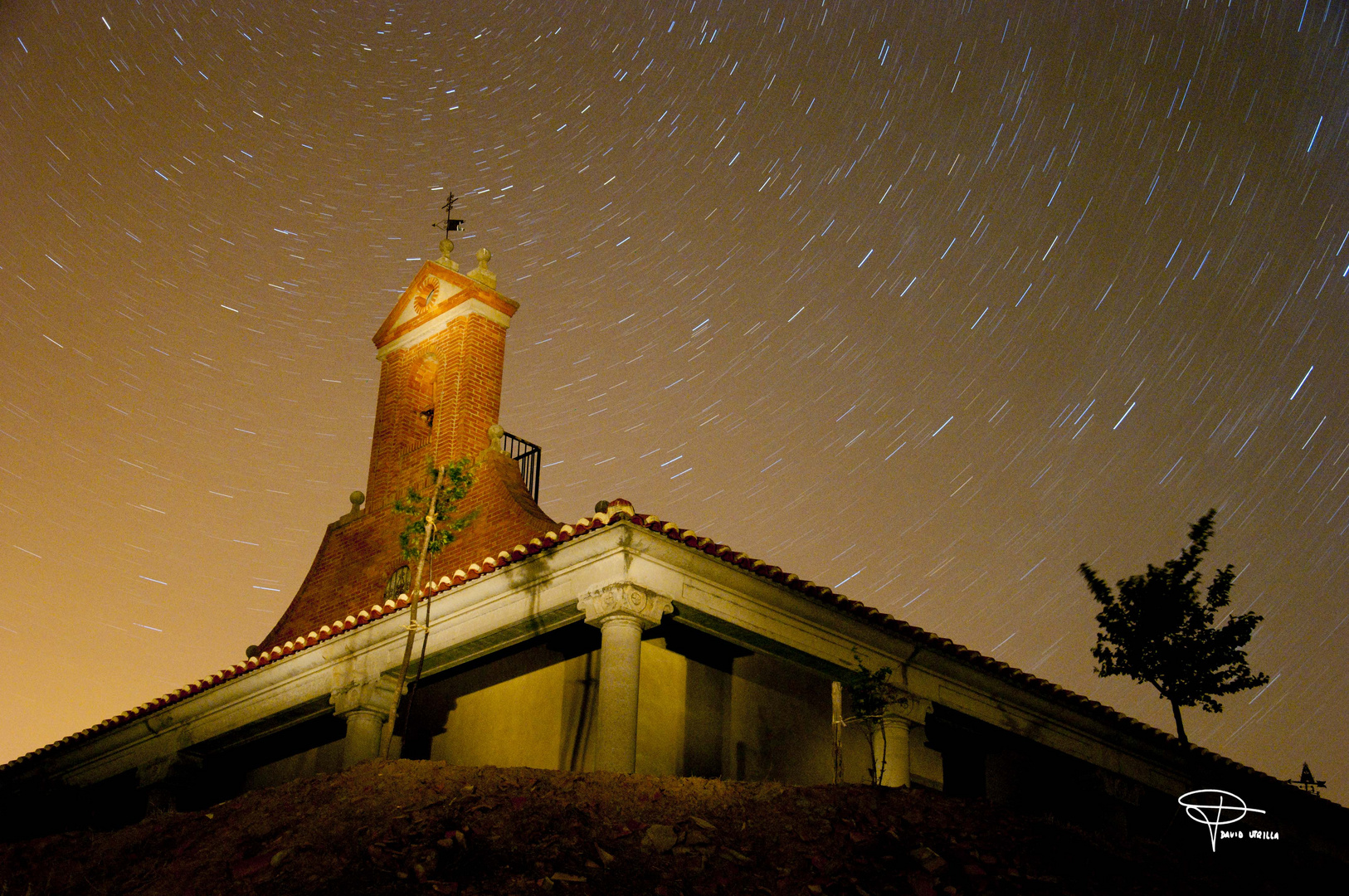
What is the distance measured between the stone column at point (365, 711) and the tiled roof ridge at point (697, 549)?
1.03 metres

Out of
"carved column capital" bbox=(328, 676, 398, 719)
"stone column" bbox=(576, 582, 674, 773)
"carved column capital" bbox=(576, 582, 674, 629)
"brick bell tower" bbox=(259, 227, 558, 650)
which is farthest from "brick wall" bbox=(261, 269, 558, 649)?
"stone column" bbox=(576, 582, 674, 773)

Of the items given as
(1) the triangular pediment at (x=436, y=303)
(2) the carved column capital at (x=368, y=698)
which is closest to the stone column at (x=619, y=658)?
(2) the carved column capital at (x=368, y=698)

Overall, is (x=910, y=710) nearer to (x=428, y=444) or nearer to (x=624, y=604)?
(x=624, y=604)

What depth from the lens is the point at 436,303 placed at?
90.8 ft

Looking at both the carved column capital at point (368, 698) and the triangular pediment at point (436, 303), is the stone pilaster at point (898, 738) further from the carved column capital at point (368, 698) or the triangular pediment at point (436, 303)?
the triangular pediment at point (436, 303)

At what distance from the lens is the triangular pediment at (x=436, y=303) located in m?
27.1

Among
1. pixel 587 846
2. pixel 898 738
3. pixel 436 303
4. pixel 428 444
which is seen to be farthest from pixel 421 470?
pixel 587 846

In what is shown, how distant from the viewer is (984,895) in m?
13.0

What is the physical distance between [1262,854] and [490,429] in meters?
14.9

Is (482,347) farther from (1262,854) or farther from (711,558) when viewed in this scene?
(1262,854)

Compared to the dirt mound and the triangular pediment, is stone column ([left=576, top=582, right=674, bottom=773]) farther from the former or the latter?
the triangular pediment

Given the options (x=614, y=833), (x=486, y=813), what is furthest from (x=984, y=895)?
(x=486, y=813)

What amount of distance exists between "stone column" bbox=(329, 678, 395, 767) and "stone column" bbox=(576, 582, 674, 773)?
13.1 feet

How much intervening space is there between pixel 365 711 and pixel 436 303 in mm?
10434
